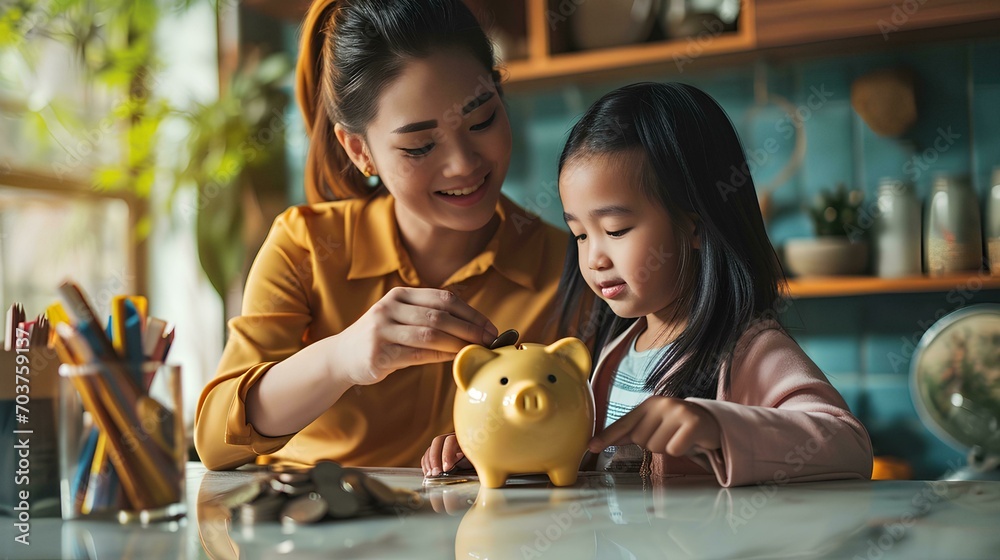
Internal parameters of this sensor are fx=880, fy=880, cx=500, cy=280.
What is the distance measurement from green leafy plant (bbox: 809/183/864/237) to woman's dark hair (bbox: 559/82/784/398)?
1.30 metres

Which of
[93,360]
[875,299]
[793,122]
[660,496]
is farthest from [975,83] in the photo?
[93,360]

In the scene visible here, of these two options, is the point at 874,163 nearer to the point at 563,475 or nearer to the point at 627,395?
the point at 627,395

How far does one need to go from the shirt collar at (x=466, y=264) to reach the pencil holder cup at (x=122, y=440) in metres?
0.62

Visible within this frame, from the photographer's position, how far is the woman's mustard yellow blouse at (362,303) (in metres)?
1.25

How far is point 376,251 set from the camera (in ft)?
4.40

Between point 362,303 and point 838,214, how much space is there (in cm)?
147

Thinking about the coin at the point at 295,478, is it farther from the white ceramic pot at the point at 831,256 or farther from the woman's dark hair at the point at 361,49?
the white ceramic pot at the point at 831,256

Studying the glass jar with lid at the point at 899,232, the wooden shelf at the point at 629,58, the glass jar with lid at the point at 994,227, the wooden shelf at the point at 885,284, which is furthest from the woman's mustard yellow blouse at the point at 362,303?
the glass jar with lid at the point at 994,227

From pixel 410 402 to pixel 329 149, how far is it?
0.42 metres

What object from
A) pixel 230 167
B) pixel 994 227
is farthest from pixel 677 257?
pixel 230 167

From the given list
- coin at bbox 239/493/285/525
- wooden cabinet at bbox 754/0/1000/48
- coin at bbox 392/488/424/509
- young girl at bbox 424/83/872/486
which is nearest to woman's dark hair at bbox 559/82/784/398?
Answer: young girl at bbox 424/83/872/486

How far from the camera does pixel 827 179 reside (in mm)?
2408

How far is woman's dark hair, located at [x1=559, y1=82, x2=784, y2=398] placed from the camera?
3.27 ft

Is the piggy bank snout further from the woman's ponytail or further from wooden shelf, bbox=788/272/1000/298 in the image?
wooden shelf, bbox=788/272/1000/298
